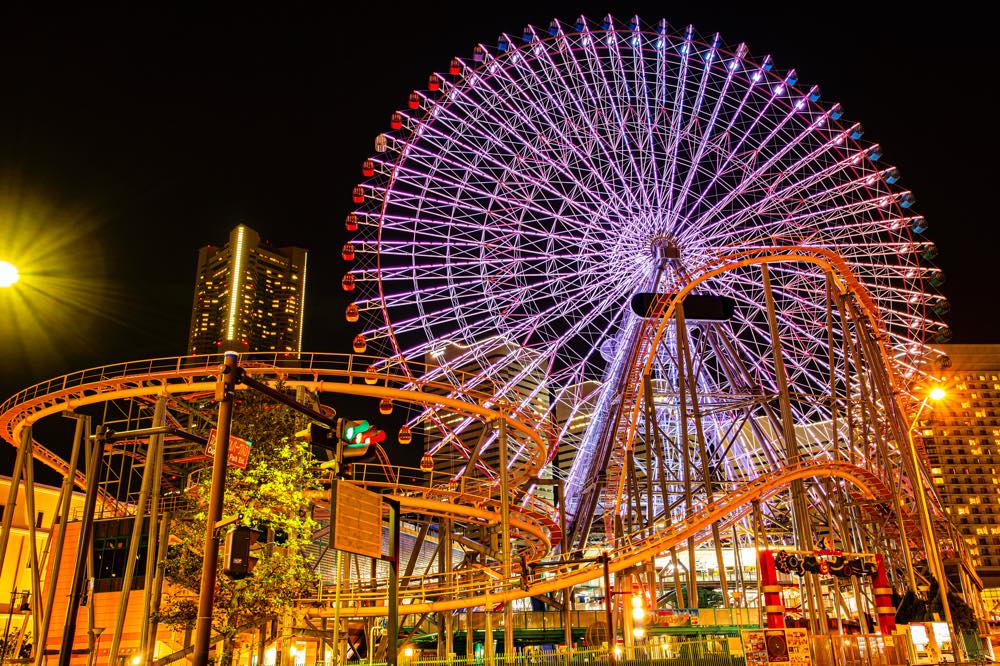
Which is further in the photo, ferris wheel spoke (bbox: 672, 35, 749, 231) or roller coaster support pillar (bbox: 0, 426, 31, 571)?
ferris wheel spoke (bbox: 672, 35, 749, 231)

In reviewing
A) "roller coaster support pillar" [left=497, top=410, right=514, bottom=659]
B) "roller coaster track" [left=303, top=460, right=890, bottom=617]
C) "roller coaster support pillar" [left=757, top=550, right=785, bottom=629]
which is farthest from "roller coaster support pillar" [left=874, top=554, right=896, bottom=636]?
"roller coaster support pillar" [left=497, top=410, right=514, bottom=659]

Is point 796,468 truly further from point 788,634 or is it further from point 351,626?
point 351,626

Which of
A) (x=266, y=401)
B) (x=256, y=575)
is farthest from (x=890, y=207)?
(x=256, y=575)

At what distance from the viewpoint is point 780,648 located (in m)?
17.6

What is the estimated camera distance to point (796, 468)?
90.3ft

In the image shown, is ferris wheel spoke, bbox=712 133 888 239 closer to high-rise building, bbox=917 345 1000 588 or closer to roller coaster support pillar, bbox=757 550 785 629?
roller coaster support pillar, bbox=757 550 785 629

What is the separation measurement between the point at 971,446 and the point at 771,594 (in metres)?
125

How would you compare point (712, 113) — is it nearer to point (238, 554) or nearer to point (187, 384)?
point (187, 384)

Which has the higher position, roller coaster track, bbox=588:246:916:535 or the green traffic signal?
roller coaster track, bbox=588:246:916:535

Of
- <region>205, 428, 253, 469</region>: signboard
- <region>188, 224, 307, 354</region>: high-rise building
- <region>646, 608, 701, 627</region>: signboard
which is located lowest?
<region>646, 608, 701, 627</region>: signboard

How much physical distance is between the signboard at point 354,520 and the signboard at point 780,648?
9.45 meters

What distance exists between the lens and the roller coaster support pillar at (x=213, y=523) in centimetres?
940

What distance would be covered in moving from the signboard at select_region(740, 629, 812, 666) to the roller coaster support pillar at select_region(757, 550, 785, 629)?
53cm

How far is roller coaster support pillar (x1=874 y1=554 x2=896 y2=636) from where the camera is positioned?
69.7 feet
